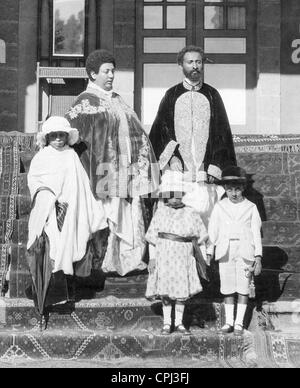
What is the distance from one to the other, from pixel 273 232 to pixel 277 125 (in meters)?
5.03

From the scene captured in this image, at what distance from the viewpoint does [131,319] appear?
875 cm

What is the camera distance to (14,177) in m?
11.3

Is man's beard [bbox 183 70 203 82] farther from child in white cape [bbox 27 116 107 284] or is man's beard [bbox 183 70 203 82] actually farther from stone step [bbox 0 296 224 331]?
stone step [bbox 0 296 224 331]

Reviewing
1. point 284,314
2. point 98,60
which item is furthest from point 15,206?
point 284,314

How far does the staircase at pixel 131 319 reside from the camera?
8.25 m

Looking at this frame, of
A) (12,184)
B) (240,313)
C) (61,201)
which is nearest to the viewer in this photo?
(240,313)

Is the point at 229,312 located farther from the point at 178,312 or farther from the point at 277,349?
the point at 277,349

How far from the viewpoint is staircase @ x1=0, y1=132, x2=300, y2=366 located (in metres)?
8.25

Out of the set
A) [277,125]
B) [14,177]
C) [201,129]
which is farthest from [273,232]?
[277,125]

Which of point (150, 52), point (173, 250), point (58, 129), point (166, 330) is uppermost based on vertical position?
point (150, 52)

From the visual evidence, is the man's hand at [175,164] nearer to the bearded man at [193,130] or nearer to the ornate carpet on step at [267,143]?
the bearded man at [193,130]

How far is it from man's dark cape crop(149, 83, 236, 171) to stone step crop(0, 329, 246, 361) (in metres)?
2.22

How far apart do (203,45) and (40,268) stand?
25.3 feet

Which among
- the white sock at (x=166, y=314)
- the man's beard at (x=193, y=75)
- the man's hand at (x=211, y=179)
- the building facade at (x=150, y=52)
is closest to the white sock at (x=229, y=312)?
the white sock at (x=166, y=314)
